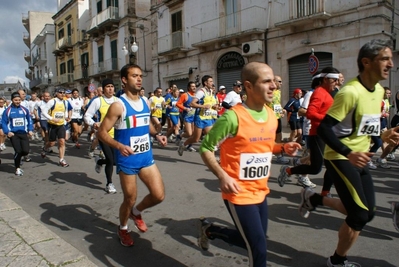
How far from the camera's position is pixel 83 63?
123 feet

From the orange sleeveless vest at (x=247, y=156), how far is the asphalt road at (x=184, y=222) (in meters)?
0.99

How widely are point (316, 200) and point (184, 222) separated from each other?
5.33 feet

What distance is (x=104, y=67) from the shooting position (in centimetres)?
3198

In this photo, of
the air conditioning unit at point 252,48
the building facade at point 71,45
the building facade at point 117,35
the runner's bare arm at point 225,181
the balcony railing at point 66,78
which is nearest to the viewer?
the runner's bare arm at point 225,181

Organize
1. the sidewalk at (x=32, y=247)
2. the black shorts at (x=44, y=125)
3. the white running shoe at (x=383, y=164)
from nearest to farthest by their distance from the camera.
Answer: the sidewalk at (x=32, y=247) → the white running shoe at (x=383, y=164) → the black shorts at (x=44, y=125)

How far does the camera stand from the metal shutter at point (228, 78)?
1902cm

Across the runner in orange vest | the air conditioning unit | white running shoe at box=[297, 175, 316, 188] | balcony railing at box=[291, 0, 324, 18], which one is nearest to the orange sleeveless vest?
the runner in orange vest

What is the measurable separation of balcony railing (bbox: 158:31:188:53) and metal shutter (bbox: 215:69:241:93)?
357 centimetres

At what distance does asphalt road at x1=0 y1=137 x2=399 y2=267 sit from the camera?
10.9 ft

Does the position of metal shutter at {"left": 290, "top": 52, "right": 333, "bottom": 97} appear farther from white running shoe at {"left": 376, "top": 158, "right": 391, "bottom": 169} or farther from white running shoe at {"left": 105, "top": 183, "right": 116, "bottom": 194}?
white running shoe at {"left": 105, "top": 183, "right": 116, "bottom": 194}

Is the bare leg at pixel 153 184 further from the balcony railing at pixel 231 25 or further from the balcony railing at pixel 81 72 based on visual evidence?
the balcony railing at pixel 81 72

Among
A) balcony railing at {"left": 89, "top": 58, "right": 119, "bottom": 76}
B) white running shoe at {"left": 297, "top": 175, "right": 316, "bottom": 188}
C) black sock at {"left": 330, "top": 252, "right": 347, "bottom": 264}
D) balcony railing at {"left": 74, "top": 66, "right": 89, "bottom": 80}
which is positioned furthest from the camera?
balcony railing at {"left": 74, "top": 66, "right": 89, "bottom": 80}

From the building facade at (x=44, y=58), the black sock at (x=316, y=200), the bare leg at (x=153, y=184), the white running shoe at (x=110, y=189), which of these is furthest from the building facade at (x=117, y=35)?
the black sock at (x=316, y=200)

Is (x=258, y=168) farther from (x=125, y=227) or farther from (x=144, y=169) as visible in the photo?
(x=125, y=227)
